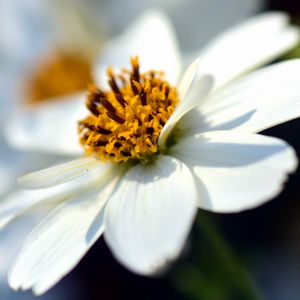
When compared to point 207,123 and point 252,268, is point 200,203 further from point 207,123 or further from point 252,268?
point 252,268

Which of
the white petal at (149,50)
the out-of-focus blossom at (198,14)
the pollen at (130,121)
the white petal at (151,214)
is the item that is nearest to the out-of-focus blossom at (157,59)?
the white petal at (149,50)

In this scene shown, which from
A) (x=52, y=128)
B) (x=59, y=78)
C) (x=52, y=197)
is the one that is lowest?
(x=59, y=78)

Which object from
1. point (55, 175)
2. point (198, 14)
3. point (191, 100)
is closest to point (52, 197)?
point (55, 175)

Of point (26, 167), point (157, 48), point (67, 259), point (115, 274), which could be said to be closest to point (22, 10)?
point (26, 167)

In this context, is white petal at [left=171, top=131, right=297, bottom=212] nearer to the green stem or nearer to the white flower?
the white flower

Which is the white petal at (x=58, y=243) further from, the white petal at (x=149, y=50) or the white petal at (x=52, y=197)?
the white petal at (x=149, y=50)

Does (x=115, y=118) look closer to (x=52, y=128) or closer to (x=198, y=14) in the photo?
(x=52, y=128)
